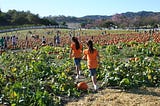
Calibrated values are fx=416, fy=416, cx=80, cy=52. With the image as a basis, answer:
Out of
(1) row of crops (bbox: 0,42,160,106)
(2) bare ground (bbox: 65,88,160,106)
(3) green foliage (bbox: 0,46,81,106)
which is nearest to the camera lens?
(2) bare ground (bbox: 65,88,160,106)

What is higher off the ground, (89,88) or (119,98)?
(119,98)

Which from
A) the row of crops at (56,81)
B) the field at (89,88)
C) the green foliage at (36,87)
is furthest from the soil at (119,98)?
the green foliage at (36,87)

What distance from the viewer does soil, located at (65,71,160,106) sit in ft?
36.7

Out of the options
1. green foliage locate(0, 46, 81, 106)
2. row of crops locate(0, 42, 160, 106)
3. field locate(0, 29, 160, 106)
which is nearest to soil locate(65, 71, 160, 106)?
field locate(0, 29, 160, 106)

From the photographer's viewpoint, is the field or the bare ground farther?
the field

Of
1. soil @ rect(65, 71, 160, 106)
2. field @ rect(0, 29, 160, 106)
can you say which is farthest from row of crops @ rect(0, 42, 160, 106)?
soil @ rect(65, 71, 160, 106)

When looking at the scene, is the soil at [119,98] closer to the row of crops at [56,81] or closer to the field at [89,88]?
the field at [89,88]

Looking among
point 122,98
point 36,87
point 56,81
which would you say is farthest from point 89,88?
point 122,98

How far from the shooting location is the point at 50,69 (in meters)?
16.2

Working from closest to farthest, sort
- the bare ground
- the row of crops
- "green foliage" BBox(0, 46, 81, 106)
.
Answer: the bare ground → "green foliage" BBox(0, 46, 81, 106) → the row of crops

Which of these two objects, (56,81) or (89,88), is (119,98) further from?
(56,81)

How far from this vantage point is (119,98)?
1166 centimetres

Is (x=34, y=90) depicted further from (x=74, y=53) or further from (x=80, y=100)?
(x=74, y=53)

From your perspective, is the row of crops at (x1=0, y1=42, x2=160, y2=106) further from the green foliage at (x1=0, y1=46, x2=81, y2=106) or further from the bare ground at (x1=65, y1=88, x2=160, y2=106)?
the bare ground at (x1=65, y1=88, x2=160, y2=106)
